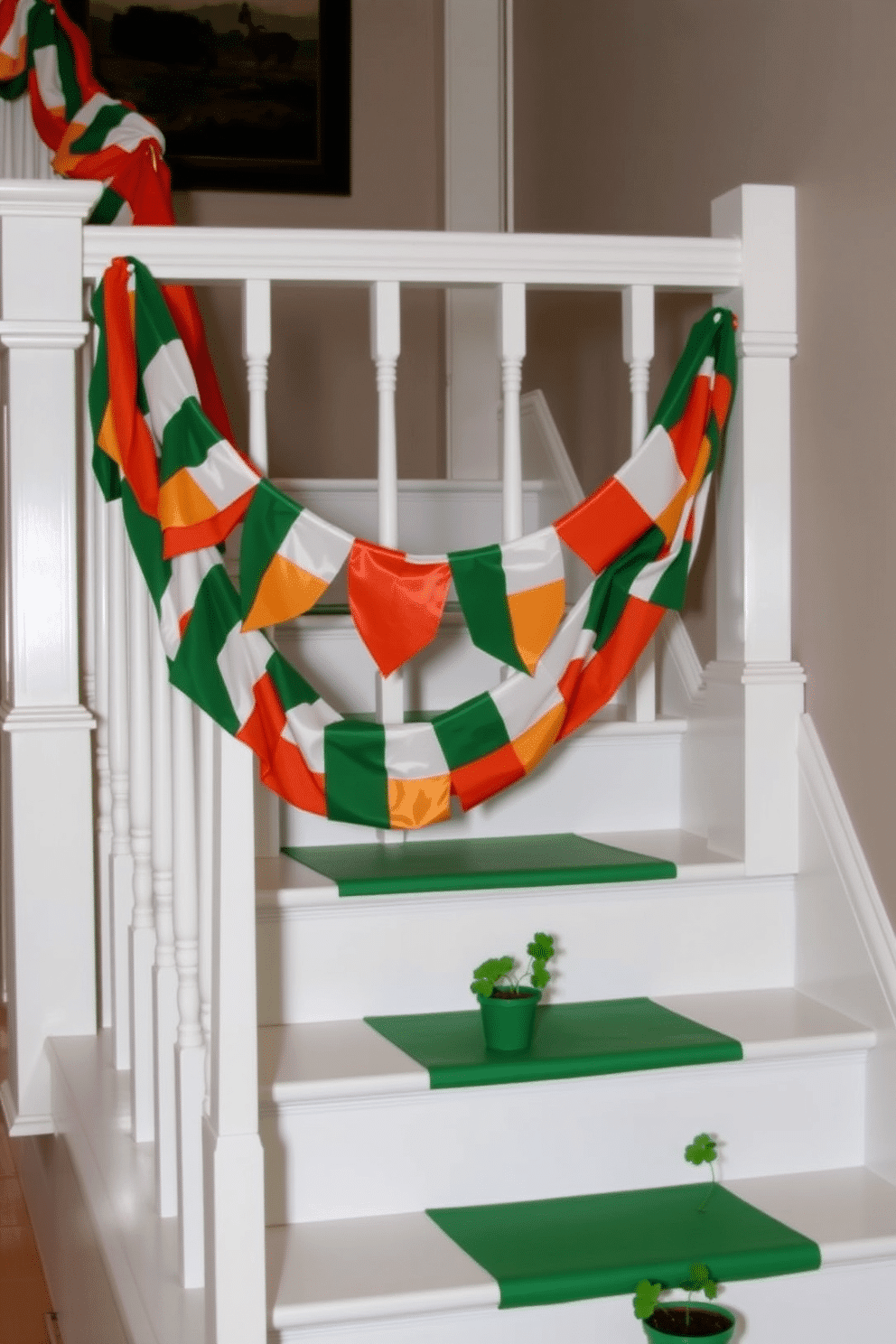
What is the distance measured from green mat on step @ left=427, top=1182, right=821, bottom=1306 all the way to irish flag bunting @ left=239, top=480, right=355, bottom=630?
69cm

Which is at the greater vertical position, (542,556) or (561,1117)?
(542,556)

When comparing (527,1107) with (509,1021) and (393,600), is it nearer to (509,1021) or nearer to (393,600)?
(509,1021)

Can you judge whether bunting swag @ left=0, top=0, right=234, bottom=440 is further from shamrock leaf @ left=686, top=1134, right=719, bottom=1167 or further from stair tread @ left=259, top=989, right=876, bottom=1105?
shamrock leaf @ left=686, top=1134, right=719, bottom=1167

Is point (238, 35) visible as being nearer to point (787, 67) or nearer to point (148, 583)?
point (787, 67)

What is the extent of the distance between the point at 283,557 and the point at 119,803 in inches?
20.7

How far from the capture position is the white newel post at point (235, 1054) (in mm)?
1462

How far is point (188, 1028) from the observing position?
1.63 m

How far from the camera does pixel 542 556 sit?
1833mm

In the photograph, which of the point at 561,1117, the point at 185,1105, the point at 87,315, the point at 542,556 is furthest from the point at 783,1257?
the point at 87,315

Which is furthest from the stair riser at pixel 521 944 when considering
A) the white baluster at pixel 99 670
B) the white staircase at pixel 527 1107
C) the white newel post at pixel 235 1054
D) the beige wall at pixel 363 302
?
the beige wall at pixel 363 302

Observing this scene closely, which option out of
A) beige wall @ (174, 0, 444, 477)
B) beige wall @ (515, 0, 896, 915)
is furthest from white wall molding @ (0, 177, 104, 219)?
beige wall @ (174, 0, 444, 477)

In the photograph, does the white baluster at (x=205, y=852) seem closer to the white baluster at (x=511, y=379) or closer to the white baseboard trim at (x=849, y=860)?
the white baluster at (x=511, y=379)

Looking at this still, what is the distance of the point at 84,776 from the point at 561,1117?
2.66ft

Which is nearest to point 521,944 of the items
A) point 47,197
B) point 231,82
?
point 47,197
